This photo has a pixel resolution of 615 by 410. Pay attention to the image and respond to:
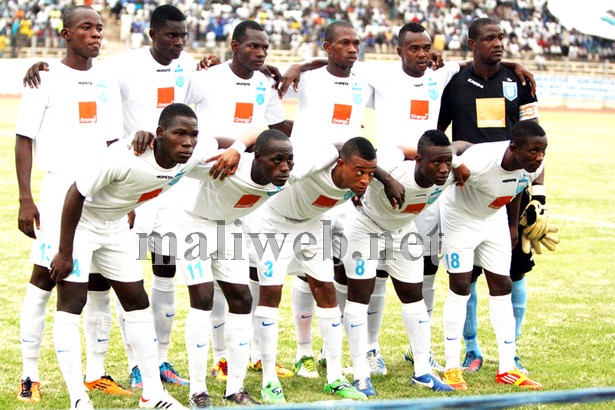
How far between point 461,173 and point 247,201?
163cm

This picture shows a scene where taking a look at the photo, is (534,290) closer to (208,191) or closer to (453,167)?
(453,167)

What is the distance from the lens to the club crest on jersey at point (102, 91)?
273 inches

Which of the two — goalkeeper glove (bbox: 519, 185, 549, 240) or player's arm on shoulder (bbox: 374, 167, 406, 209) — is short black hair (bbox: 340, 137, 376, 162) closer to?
player's arm on shoulder (bbox: 374, 167, 406, 209)

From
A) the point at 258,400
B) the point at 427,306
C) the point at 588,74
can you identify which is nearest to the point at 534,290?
the point at 427,306

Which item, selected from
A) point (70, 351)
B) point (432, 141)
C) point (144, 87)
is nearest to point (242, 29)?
point (144, 87)

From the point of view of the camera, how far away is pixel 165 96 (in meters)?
7.63

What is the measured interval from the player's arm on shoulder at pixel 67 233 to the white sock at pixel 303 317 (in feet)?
7.50

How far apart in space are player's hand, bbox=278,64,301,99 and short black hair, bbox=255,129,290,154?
120cm

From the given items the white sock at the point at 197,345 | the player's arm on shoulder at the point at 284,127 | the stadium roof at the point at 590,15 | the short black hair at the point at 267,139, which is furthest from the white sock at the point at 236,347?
the stadium roof at the point at 590,15

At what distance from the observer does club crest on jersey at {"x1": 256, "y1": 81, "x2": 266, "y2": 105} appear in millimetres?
7921

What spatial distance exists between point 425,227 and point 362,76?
1.39 metres

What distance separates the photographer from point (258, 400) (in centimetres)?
710

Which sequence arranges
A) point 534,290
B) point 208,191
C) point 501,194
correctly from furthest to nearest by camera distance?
point 534,290 < point 501,194 < point 208,191

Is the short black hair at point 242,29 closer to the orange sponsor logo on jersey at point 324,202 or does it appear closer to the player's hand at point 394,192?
the orange sponsor logo on jersey at point 324,202
